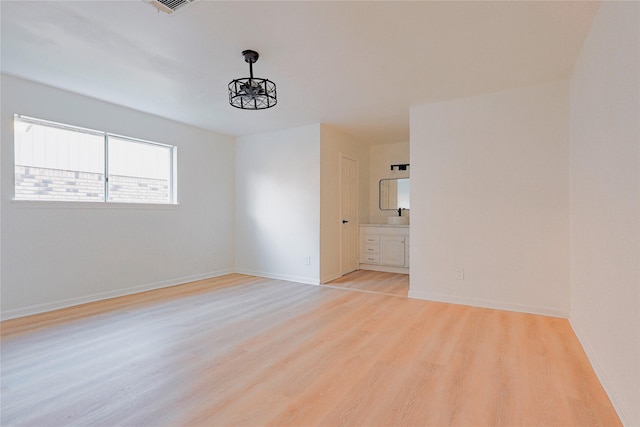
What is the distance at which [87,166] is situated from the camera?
3969 mm

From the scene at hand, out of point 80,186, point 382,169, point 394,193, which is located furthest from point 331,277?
point 80,186

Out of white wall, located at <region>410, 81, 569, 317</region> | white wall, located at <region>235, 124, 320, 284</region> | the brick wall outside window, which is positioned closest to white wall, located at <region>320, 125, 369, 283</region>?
white wall, located at <region>235, 124, 320, 284</region>

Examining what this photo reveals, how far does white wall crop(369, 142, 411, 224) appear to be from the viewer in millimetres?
6238

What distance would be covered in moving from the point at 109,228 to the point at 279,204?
2.41 meters

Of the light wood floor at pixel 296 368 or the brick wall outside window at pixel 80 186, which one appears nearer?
the light wood floor at pixel 296 368

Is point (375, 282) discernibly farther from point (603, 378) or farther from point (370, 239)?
point (603, 378)

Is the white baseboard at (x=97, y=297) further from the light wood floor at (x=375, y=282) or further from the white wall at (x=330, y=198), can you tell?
the light wood floor at (x=375, y=282)

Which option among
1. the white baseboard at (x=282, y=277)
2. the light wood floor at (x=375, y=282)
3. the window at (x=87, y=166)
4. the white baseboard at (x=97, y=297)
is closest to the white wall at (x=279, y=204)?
the white baseboard at (x=282, y=277)

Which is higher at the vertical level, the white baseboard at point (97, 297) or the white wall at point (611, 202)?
the white wall at point (611, 202)

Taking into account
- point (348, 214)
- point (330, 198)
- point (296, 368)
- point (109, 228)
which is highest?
point (330, 198)

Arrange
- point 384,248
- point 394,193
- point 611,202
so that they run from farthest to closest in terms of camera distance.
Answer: point 394,193 → point 384,248 → point 611,202

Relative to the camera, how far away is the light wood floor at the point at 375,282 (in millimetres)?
4504

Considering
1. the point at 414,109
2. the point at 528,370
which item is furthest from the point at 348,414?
the point at 414,109

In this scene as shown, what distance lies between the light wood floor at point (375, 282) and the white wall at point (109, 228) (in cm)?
221
